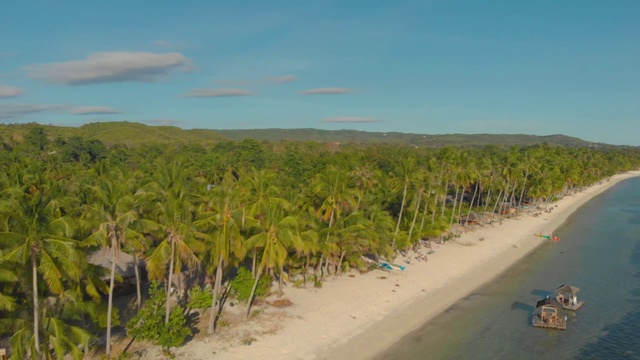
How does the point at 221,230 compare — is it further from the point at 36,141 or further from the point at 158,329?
the point at 36,141

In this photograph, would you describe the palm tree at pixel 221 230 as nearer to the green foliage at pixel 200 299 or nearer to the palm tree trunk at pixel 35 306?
the green foliage at pixel 200 299

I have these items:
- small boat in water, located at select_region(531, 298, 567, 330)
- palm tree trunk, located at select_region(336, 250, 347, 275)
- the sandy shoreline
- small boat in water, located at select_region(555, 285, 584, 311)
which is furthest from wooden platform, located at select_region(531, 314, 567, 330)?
palm tree trunk, located at select_region(336, 250, 347, 275)

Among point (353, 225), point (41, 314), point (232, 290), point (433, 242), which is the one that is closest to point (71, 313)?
point (41, 314)

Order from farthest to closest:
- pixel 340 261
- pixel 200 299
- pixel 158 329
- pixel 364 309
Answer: pixel 340 261, pixel 364 309, pixel 200 299, pixel 158 329

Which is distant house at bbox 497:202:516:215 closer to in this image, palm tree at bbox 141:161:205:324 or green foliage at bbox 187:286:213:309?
green foliage at bbox 187:286:213:309

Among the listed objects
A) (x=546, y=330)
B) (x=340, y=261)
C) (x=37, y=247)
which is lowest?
(x=546, y=330)

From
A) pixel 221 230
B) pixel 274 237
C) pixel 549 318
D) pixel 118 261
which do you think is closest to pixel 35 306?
pixel 221 230
